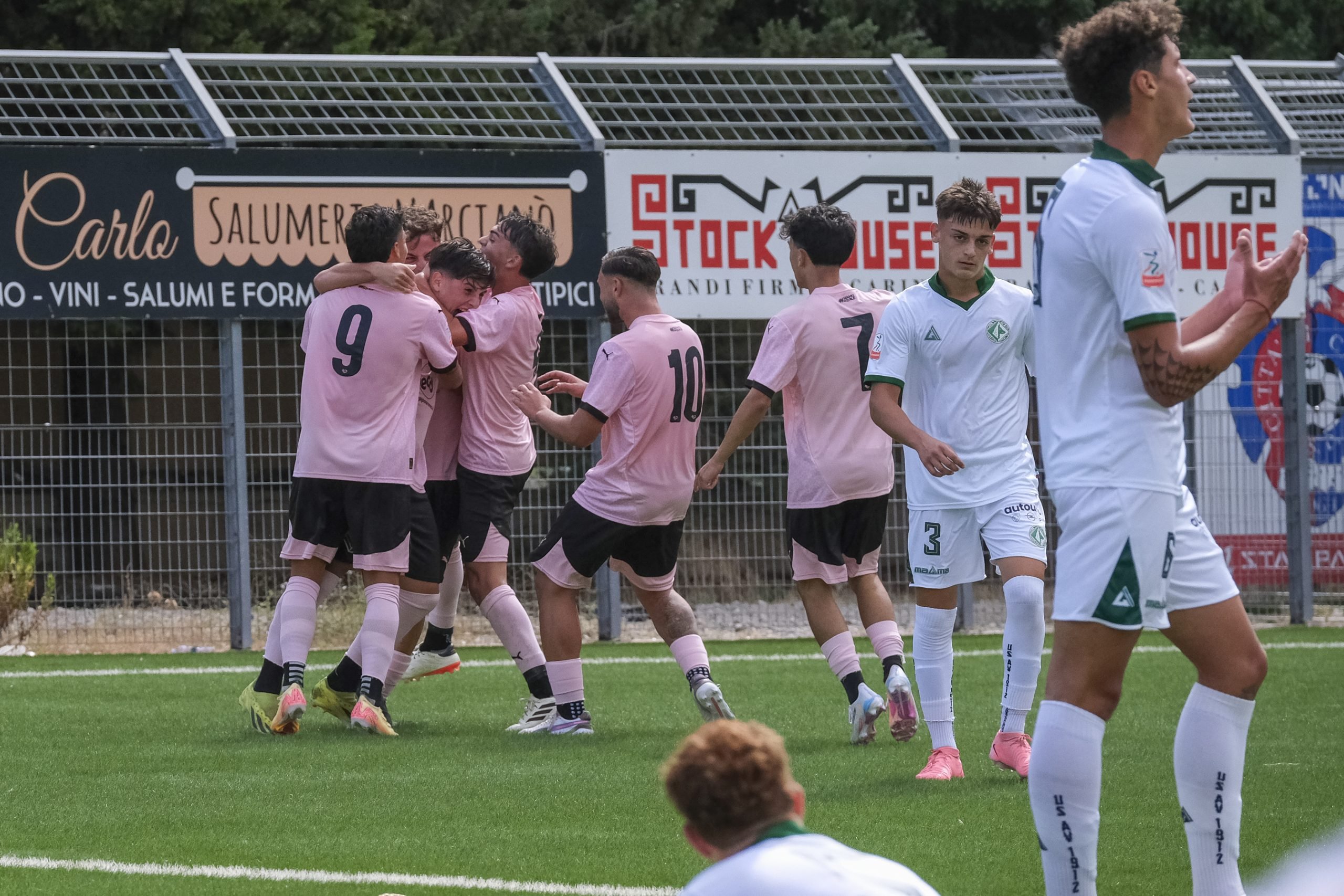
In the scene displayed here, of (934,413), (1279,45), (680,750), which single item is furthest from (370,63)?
(1279,45)

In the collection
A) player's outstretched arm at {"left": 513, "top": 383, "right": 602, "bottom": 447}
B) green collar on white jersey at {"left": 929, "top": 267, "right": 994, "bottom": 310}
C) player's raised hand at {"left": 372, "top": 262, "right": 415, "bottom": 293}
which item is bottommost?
player's outstretched arm at {"left": 513, "top": 383, "right": 602, "bottom": 447}

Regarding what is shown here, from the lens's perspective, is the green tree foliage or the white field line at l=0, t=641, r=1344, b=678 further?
the green tree foliage

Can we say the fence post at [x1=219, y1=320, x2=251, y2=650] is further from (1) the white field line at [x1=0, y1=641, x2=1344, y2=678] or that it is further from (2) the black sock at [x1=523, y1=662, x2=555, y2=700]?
(2) the black sock at [x1=523, y1=662, x2=555, y2=700]

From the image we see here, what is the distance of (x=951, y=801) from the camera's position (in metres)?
5.54

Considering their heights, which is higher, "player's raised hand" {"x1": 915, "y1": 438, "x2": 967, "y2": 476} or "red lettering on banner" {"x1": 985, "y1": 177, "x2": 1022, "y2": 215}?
"red lettering on banner" {"x1": 985, "y1": 177, "x2": 1022, "y2": 215}

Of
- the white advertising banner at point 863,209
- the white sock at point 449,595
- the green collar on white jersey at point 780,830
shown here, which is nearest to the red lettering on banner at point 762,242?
the white advertising banner at point 863,209

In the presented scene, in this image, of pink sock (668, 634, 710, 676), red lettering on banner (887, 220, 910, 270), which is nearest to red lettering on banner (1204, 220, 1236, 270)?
red lettering on banner (887, 220, 910, 270)

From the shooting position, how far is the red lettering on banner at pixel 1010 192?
476 inches

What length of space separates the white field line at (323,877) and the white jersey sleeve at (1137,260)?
1.84 metres

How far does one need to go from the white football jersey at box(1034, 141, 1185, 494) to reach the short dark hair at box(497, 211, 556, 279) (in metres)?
4.21

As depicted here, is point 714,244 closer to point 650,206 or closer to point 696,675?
point 650,206

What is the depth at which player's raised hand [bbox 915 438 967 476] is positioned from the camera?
17.4ft

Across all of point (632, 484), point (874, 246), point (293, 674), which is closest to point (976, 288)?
point (632, 484)

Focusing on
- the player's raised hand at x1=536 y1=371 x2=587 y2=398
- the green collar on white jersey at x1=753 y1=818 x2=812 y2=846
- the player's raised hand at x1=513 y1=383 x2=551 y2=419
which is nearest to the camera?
the green collar on white jersey at x1=753 y1=818 x2=812 y2=846
